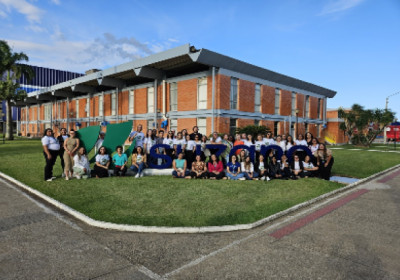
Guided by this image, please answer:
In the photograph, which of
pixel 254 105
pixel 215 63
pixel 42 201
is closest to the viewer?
pixel 42 201

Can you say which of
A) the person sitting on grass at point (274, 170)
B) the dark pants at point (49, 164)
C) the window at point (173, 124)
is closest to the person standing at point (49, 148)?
the dark pants at point (49, 164)

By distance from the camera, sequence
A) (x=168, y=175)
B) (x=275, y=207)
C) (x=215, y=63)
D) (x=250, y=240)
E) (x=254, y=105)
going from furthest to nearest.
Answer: (x=254, y=105) → (x=215, y=63) → (x=168, y=175) → (x=275, y=207) → (x=250, y=240)

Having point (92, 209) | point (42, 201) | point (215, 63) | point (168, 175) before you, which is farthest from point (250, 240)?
point (215, 63)

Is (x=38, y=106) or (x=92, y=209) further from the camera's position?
(x=38, y=106)

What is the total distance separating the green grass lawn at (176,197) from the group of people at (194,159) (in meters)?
0.58

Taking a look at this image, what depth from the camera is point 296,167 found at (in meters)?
11.0

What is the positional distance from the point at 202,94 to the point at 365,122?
23.4 m

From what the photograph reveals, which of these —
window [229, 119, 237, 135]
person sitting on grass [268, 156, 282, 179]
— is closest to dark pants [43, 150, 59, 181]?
person sitting on grass [268, 156, 282, 179]

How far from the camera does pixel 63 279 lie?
354cm

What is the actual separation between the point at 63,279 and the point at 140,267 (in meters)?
1.02

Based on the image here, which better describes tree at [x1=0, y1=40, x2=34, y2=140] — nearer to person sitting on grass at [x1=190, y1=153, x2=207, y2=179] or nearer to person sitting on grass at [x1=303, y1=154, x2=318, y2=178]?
person sitting on grass at [x1=190, y1=153, x2=207, y2=179]

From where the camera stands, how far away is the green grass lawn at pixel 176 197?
598 centimetres

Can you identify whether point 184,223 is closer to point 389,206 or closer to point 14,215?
point 14,215

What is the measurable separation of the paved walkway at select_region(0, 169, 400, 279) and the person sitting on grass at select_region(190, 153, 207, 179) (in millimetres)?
4769
